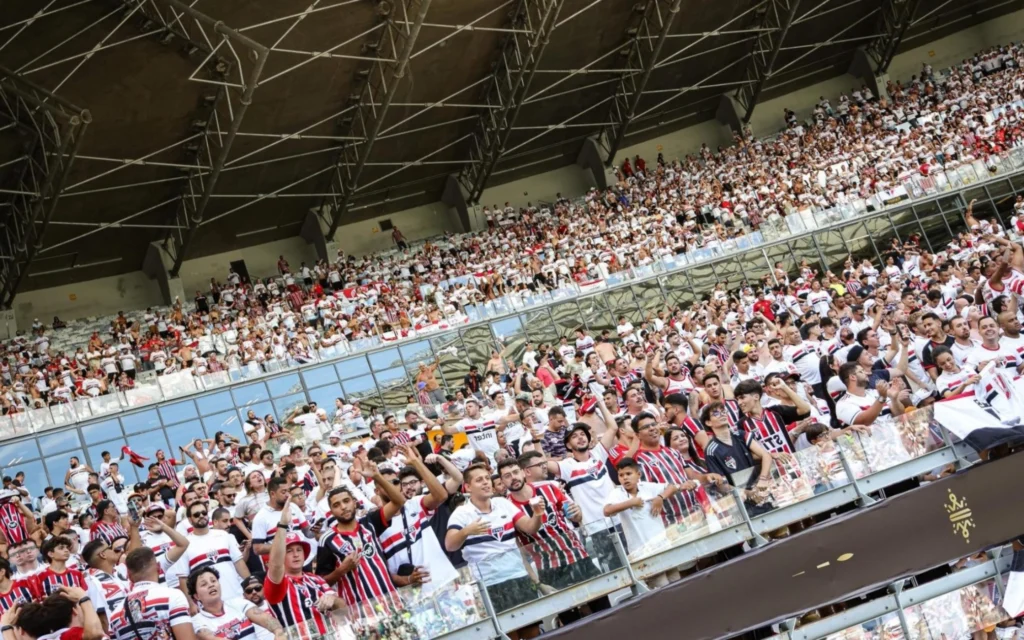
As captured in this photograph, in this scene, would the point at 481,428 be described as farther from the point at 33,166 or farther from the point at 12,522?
the point at 33,166

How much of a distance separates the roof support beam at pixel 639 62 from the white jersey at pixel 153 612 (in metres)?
31.5

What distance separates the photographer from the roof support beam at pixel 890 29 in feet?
145

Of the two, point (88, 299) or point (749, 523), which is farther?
point (88, 299)

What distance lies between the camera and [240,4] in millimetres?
28609

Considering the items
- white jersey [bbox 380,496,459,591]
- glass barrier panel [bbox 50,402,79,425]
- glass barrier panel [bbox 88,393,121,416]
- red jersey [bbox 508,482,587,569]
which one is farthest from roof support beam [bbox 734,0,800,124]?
white jersey [bbox 380,496,459,591]

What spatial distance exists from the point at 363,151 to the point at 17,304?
38.3ft

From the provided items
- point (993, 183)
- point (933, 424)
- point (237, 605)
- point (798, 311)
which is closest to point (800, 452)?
point (933, 424)

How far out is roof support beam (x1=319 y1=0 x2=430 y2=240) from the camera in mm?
31531

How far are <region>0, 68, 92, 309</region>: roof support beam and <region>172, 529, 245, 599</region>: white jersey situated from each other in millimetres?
20182

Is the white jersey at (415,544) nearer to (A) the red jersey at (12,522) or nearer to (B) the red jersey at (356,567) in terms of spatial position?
(B) the red jersey at (356,567)

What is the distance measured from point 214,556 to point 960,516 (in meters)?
7.38

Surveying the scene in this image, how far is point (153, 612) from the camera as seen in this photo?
8.15 metres

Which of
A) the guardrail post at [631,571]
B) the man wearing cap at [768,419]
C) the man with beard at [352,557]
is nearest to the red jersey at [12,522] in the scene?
the man with beard at [352,557]

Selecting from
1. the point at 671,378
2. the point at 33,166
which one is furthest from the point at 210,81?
the point at 671,378
